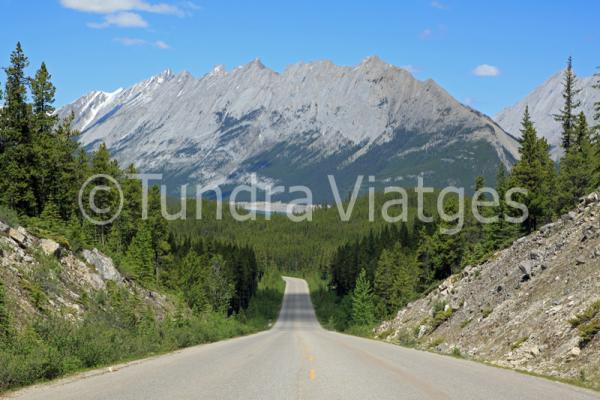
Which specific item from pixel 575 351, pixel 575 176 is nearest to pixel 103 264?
pixel 575 351

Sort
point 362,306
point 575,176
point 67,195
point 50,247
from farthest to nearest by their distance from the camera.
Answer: point 362,306, point 575,176, point 67,195, point 50,247

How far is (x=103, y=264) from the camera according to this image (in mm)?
35469

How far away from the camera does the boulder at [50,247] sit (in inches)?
1125

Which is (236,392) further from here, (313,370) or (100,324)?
(100,324)

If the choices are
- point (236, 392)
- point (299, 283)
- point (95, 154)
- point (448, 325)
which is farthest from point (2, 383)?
point (299, 283)

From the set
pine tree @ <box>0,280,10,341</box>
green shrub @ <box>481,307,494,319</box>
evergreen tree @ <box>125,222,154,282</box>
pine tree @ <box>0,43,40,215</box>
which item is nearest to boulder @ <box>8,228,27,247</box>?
pine tree @ <box>0,280,10,341</box>

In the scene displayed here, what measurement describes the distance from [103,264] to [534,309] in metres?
24.5

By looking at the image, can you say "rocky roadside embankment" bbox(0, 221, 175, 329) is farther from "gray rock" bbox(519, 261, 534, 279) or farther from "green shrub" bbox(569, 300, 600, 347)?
"gray rock" bbox(519, 261, 534, 279)

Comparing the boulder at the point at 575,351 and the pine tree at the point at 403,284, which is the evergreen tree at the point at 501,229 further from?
the boulder at the point at 575,351

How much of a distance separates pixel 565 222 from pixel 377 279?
43.7 metres

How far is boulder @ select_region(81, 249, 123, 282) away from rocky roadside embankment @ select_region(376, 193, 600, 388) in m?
19.9

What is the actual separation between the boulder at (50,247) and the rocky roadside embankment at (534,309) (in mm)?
20801

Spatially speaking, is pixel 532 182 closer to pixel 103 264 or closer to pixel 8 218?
pixel 103 264

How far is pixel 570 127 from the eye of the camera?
63.6 m
